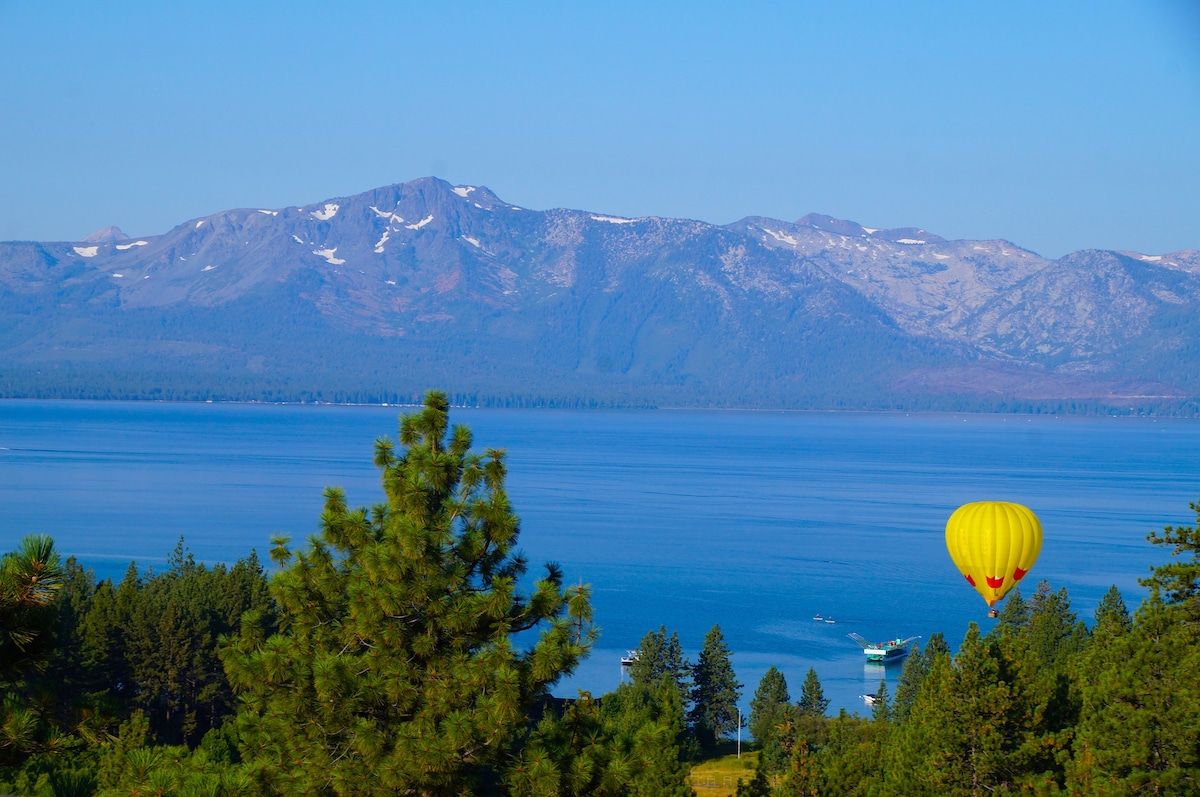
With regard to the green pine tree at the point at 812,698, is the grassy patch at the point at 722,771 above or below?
below

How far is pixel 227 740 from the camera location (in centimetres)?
2858

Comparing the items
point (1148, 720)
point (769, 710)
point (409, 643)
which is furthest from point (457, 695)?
point (769, 710)

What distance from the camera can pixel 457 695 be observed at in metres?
13.1

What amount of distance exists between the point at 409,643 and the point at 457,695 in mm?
858

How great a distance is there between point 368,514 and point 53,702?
7.01 m

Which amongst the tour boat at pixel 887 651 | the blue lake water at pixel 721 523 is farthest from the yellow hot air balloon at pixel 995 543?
the tour boat at pixel 887 651

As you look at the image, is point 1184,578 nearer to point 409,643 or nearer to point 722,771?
point 409,643

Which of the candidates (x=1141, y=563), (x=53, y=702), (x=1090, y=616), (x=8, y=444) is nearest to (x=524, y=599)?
(x=53, y=702)

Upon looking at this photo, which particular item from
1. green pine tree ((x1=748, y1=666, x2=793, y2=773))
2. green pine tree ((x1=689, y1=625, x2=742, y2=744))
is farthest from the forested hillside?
green pine tree ((x1=689, y1=625, x2=742, y2=744))

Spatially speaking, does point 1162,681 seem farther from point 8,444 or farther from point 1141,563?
point 8,444

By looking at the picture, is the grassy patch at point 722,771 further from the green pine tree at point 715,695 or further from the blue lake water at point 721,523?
the blue lake water at point 721,523

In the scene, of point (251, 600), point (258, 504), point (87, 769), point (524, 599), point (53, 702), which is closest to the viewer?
point (53, 702)

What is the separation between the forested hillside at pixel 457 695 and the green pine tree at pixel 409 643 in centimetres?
2

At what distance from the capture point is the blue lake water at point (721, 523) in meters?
67.6
